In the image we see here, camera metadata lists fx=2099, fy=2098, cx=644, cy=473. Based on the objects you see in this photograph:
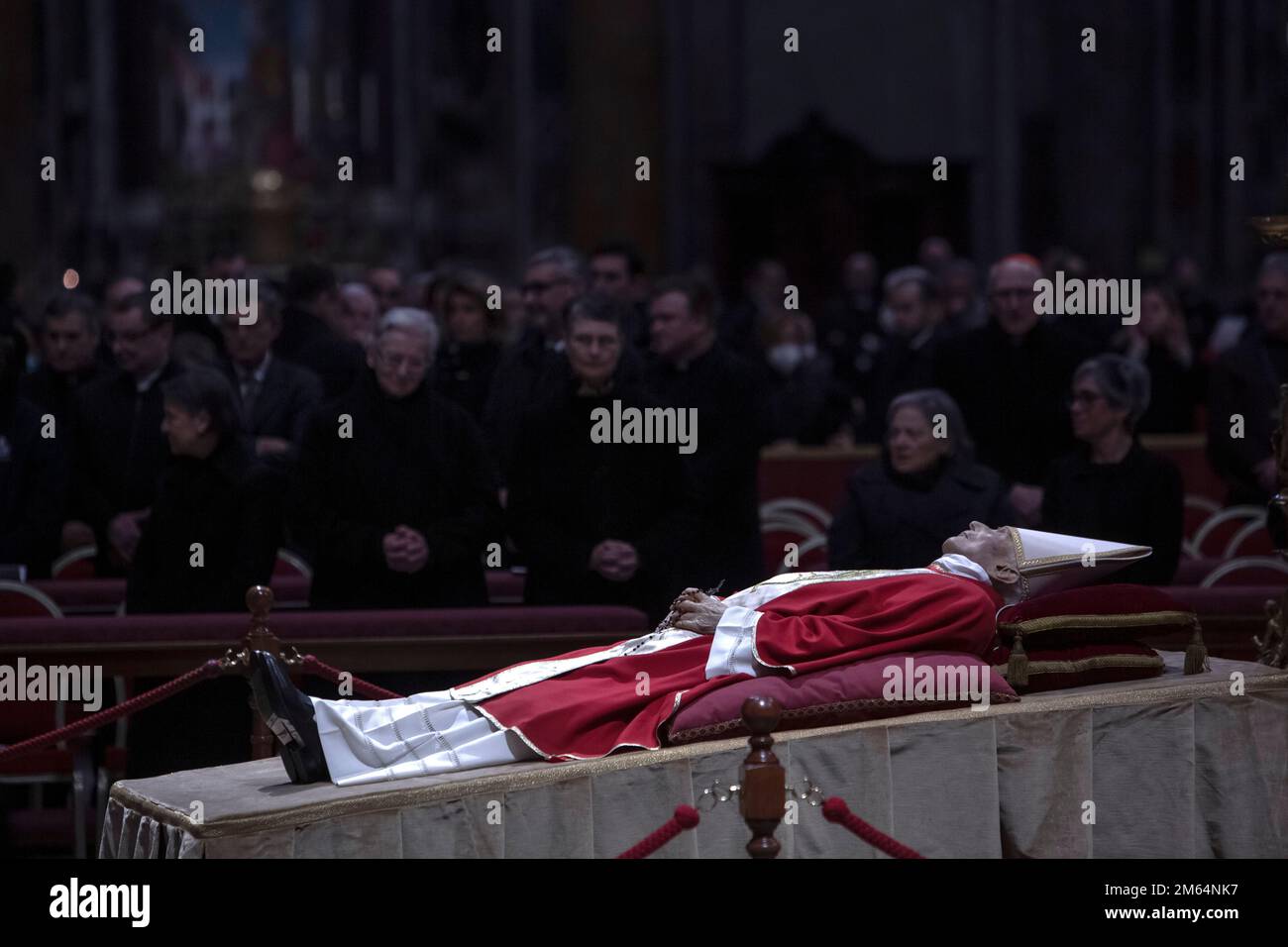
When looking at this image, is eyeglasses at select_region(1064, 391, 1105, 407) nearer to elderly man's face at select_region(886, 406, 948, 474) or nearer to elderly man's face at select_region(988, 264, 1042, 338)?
elderly man's face at select_region(886, 406, 948, 474)

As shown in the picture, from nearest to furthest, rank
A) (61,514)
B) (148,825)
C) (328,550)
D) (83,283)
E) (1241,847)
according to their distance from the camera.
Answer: (148,825), (1241,847), (328,550), (61,514), (83,283)

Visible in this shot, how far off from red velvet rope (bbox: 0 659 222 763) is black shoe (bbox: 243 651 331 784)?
2.43 feet

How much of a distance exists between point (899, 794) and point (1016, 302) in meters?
3.91

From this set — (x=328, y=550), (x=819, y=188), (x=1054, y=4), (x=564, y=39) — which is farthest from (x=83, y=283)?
(x=328, y=550)

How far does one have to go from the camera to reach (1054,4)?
18.9 m

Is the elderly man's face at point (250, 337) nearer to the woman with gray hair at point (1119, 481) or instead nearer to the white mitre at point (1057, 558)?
the woman with gray hair at point (1119, 481)

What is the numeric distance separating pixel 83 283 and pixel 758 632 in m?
13.7

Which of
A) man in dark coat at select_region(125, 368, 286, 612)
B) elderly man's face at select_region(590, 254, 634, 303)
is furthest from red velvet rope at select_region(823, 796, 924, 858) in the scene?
elderly man's face at select_region(590, 254, 634, 303)

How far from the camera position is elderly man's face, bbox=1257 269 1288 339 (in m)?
→ 9.17

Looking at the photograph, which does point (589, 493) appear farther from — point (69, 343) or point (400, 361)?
point (69, 343)

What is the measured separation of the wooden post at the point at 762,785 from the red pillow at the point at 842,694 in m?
0.72

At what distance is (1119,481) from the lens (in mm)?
7320

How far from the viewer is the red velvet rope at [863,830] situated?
15.2 ft

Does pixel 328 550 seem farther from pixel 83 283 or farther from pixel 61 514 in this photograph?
pixel 83 283
